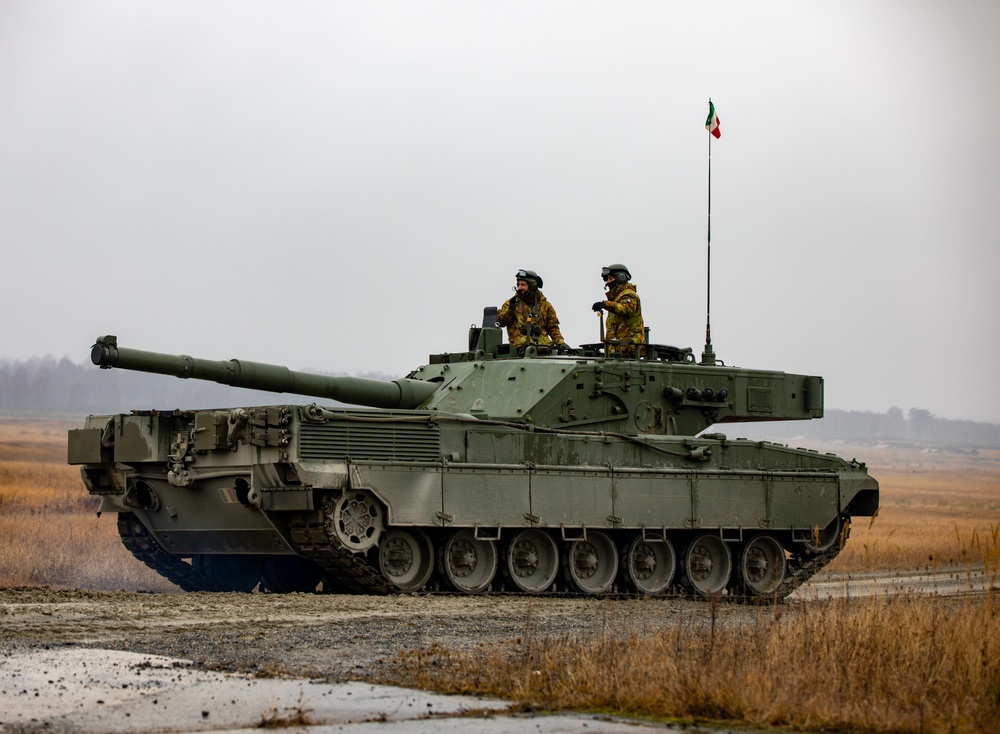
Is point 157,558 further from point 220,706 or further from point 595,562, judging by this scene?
point 220,706

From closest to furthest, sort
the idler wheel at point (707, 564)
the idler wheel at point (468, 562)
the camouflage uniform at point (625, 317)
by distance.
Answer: the idler wheel at point (468, 562), the idler wheel at point (707, 564), the camouflage uniform at point (625, 317)

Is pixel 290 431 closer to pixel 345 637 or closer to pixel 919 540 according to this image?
pixel 345 637

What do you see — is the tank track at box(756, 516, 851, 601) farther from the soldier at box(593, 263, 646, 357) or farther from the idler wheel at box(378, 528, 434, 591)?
the idler wheel at box(378, 528, 434, 591)

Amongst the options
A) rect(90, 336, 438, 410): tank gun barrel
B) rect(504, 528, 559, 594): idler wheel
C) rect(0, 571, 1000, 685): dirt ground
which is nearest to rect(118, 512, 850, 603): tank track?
rect(504, 528, 559, 594): idler wheel

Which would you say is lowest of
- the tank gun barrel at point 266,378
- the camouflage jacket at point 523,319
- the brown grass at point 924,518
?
the brown grass at point 924,518

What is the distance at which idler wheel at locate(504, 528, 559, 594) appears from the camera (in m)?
18.6

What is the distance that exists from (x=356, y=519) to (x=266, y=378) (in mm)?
2365

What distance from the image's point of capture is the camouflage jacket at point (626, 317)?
2138cm

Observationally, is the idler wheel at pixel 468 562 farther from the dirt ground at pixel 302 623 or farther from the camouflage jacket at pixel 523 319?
the camouflage jacket at pixel 523 319

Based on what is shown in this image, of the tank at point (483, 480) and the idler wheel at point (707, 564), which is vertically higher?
the tank at point (483, 480)

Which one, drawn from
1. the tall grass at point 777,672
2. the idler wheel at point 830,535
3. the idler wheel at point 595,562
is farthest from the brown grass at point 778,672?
A: the idler wheel at point 830,535

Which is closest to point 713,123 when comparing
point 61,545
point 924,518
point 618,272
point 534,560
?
point 618,272

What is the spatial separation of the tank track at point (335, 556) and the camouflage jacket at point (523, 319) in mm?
5383

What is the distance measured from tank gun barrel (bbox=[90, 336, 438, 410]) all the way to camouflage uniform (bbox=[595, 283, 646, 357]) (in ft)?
8.79
